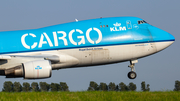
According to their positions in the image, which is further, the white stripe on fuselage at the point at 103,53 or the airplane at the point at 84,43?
the white stripe on fuselage at the point at 103,53

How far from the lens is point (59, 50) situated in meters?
26.4

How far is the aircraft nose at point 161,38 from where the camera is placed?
1089 inches

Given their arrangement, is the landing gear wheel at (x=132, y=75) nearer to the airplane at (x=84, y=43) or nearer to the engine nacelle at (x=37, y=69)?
the airplane at (x=84, y=43)

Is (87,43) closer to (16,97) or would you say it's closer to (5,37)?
(5,37)

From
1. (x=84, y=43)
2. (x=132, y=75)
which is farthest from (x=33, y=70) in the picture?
(x=132, y=75)

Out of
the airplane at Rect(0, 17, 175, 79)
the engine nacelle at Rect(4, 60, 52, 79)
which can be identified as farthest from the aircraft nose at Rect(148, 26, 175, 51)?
the engine nacelle at Rect(4, 60, 52, 79)

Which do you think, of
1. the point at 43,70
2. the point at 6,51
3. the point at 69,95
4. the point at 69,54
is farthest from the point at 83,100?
the point at 6,51

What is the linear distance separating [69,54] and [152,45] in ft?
25.2

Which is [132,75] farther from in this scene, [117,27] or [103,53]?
[117,27]

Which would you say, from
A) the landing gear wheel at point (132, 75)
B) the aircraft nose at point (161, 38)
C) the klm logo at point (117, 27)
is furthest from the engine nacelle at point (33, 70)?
the aircraft nose at point (161, 38)

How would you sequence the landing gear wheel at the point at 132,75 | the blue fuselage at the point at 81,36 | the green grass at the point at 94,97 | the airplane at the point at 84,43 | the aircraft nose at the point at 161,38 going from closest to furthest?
the green grass at the point at 94,97 → the airplane at the point at 84,43 → the blue fuselage at the point at 81,36 → the aircraft nose at the point at 161,38 → the landing gear wheel at the point at 132,75

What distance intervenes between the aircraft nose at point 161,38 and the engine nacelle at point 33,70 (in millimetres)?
10298

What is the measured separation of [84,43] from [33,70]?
552cm

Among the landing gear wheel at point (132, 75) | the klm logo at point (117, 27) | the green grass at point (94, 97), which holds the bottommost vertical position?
the green grass at point (94, 97)
